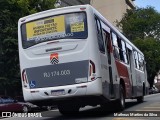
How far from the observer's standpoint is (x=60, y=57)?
1270 centimetres

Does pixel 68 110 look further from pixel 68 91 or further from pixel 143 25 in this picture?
pixel 143 25

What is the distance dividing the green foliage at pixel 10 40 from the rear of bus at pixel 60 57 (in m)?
15.1

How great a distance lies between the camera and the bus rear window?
12.8 metres

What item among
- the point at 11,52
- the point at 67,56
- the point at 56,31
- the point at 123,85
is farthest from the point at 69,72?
the point at 11,52

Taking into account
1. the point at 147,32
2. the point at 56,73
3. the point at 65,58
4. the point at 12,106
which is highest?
the point at 147,32

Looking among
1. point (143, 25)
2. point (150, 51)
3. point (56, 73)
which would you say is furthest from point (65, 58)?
point (143, 25)

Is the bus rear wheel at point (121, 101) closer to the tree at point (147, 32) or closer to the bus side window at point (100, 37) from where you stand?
the bus side window at point (100, 37)

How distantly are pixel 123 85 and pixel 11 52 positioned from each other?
13.9 m

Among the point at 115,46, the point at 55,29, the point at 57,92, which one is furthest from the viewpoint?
the point at 115,46

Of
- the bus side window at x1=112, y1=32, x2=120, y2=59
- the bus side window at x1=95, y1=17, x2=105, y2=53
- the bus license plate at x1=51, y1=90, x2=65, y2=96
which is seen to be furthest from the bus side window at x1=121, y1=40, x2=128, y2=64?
the bus license plate at x1=51, y1=90, x2=65, y2=96

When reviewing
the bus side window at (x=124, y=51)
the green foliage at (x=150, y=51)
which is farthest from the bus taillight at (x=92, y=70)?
the green foliage at (x=150, y=51)

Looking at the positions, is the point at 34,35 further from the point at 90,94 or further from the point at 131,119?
the point at 131,119

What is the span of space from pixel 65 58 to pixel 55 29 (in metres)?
1.08

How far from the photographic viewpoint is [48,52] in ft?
42.3
